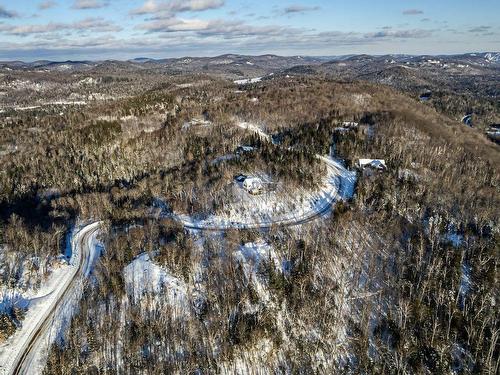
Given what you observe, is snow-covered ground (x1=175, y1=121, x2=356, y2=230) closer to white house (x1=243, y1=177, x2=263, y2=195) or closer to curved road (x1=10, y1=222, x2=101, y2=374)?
white house (x1=243, y1=177, x2=263, y2=195)

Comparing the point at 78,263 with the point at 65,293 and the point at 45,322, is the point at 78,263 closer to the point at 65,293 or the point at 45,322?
the point at 65,293

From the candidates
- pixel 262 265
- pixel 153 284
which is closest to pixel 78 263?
pixel 153 284

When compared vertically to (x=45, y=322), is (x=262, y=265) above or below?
below

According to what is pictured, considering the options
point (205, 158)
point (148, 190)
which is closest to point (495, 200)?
point (205, 158)

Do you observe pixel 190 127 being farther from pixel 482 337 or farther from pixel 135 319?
pixel 482 337

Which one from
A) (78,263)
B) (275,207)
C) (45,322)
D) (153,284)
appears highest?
(45,322)
